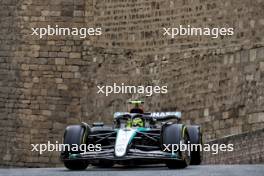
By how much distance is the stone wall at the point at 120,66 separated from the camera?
21.8m

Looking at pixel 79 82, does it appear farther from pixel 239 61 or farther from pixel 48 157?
pixel 239 61

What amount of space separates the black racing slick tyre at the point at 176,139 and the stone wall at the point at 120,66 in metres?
6.54

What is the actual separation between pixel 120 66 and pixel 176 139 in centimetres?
1170

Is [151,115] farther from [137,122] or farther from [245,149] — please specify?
[245,149]

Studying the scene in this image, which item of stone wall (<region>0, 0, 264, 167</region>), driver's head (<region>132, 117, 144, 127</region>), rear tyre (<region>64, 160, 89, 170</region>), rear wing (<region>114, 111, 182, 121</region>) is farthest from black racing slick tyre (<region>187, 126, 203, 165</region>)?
stone wall (<region>0, 0, 264, 167</region>)

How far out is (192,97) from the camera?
2348cm

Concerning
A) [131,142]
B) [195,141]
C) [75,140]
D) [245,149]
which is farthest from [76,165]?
[245,149]

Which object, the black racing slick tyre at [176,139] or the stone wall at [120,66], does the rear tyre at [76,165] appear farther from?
the stone wall at [120,66]

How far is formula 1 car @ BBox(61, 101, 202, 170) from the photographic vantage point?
563 inches

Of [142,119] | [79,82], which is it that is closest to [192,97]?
[79,82]

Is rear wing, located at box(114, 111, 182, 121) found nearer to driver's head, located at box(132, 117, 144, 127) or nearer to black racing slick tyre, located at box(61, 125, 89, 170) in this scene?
A: driver's head, located at box(132, 117, 144, 127)

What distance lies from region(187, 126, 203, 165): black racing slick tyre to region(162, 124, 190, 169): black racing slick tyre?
0.92 metres

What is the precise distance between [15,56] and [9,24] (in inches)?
29.5

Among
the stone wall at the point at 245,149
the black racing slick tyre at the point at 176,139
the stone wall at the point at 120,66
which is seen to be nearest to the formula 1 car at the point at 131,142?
the black racing slick tyre at the point at 176,139
